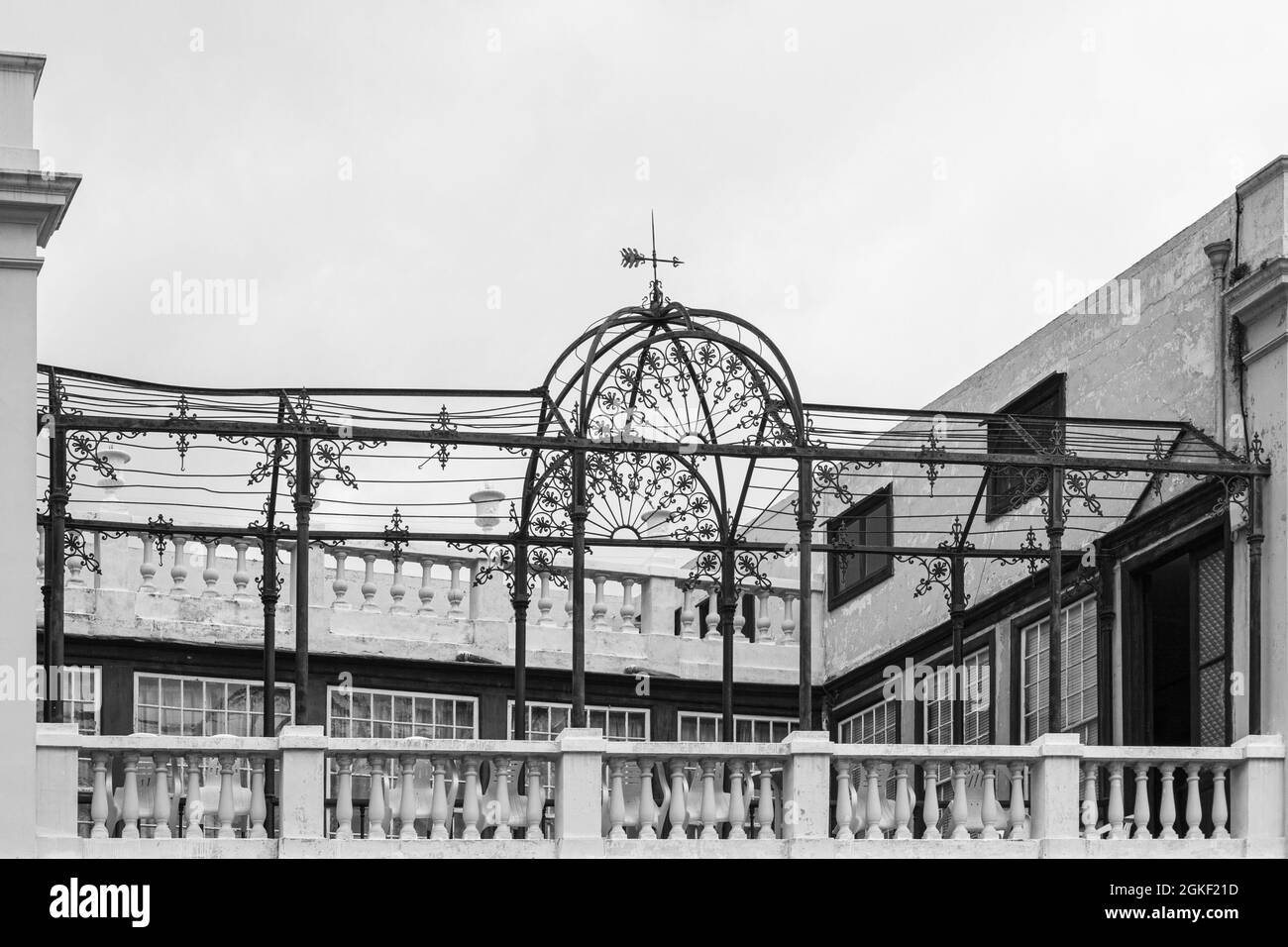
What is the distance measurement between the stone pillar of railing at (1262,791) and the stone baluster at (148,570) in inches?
415

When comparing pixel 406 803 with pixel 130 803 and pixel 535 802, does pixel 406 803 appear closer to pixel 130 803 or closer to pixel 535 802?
pixel 535 802

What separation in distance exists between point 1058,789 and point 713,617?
808 centimetres

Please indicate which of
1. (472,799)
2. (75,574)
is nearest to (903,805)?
(472,799)

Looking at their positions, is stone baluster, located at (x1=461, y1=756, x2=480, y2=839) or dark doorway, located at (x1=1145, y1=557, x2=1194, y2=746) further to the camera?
dark doorway, located at (x1=1145, y1=557, x2=1194, y2=746)

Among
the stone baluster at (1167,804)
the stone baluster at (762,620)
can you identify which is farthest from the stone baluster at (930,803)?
the stone baluster at (762,620)

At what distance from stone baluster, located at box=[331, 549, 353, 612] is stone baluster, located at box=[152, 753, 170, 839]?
7.40 metres

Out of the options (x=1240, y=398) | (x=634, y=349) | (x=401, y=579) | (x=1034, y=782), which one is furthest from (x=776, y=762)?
(x=401, y=579)

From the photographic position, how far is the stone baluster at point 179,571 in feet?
85.2

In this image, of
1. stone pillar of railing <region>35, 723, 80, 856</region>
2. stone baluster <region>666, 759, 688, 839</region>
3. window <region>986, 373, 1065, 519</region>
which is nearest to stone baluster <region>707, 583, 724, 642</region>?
window <region>986, 373, 1065, 519</region>

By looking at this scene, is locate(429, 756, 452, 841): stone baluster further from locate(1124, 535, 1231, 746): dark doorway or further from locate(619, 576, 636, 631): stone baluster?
locate(619, 576, 636, 631): stone baluster

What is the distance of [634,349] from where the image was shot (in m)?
20.9

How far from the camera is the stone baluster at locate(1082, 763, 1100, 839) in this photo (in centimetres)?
2016
